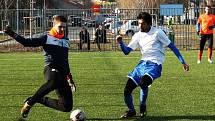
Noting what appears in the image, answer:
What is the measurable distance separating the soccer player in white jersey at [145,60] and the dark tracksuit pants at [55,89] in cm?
105

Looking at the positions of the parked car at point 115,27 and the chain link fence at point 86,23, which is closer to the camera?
the chain link fence at point 86,23

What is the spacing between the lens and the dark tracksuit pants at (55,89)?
26.3 feet

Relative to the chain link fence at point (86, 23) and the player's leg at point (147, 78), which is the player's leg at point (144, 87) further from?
the chain link fence at point (86, 23)

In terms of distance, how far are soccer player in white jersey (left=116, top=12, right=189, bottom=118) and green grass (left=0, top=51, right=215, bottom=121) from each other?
Result: 367 mm

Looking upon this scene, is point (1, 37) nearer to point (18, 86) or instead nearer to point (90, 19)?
point (90, 19)

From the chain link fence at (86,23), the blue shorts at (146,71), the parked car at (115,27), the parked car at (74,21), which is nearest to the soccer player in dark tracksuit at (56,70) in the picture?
the blue shorts at (146,71)

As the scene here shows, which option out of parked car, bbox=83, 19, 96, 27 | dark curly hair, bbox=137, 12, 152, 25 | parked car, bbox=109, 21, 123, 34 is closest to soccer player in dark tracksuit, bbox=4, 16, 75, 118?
dark curly hair, bbox=137, 12, 152, 25

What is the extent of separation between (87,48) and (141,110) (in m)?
17.9

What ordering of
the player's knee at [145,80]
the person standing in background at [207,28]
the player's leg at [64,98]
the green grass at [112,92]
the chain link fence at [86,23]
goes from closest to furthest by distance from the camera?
the player's leg at [64,98] < the player's knee at [145,80] < the green grass at [112,92] < the person standing in background at [207,28] < the chain link fence at [86,23]

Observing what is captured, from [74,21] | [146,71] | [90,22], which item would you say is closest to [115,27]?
[74,21]

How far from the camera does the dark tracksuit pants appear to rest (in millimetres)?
8008

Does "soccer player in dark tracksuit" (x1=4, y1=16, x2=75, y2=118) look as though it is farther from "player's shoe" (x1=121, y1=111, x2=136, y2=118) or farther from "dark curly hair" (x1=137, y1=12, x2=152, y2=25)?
"dark curly hair" (x1=137, y1=12, x2=152, y2=25)

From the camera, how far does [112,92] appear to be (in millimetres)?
11547

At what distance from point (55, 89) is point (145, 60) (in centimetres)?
170
